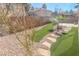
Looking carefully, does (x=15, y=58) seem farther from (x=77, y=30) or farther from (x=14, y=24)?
(x=77, y=30)

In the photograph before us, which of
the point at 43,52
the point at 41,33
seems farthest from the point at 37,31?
the point at 43,52

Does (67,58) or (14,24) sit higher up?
(14,24)

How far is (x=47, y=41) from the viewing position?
5.41ft

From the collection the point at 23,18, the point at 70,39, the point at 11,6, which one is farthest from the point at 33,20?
the point at 70,39

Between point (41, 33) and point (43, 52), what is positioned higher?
point (41, 33)

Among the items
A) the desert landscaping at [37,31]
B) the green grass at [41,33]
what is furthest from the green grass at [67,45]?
the green grass at [41,33]

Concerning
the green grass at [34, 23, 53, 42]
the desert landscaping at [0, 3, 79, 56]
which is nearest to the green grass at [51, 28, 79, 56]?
the desert landscaping at [0, 3, 79, 56]

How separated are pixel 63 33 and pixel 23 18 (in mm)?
310

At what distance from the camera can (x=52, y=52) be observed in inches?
64.6

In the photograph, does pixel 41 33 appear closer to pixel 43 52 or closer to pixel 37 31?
pixel 37 31

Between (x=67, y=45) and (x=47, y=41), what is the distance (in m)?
0.15

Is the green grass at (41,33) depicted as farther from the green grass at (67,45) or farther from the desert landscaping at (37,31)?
the green grass at (67,45)

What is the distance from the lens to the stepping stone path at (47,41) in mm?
1641

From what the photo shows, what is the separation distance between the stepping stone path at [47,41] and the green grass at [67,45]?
30mm
